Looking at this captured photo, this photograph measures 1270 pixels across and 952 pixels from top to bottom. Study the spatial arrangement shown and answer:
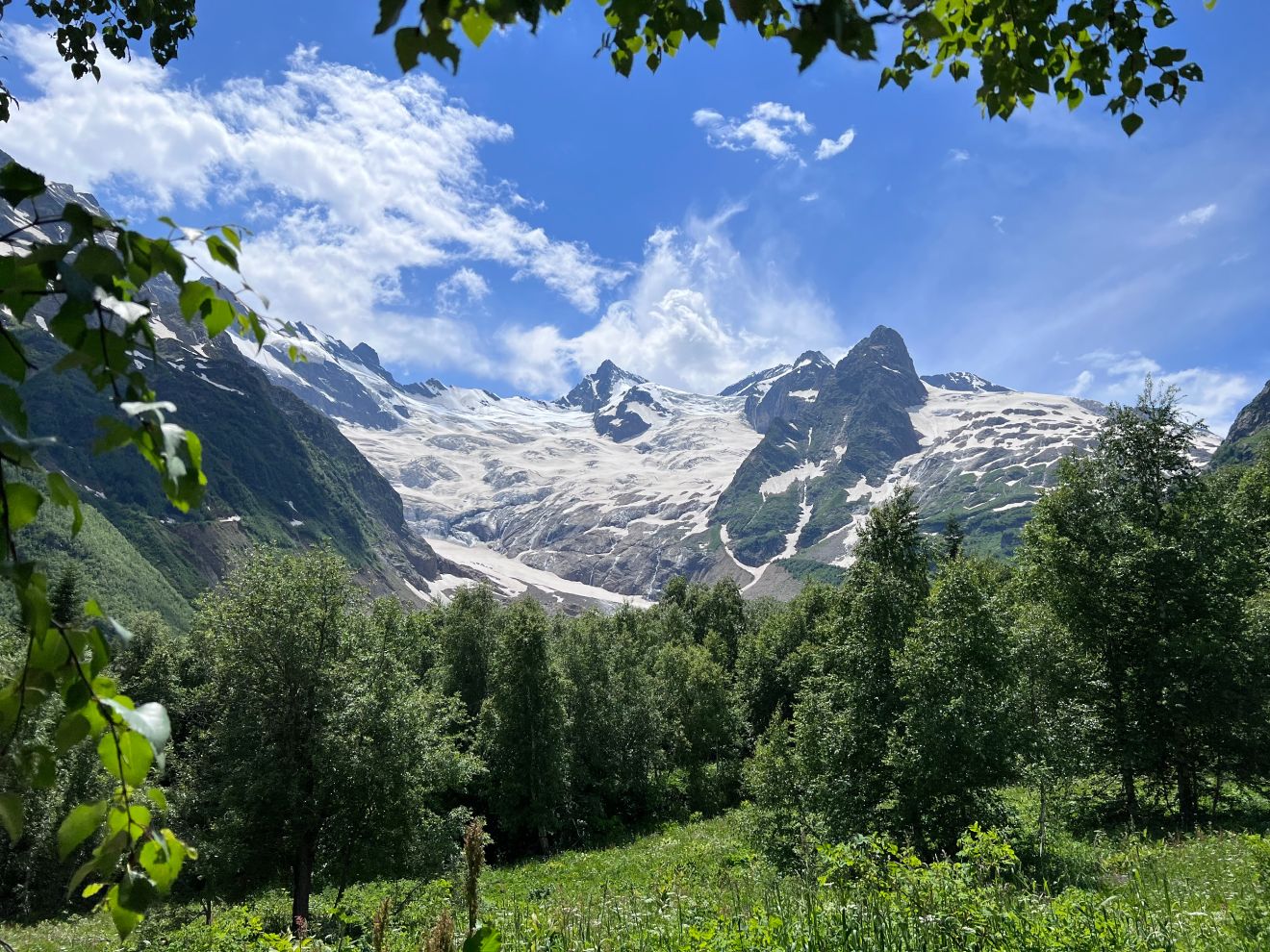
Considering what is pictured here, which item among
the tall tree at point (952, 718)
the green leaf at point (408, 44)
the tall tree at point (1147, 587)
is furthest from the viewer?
the tall tree at point (1147, 587)

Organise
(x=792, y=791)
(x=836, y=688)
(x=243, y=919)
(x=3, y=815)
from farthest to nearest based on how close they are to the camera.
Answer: (x=792, y=791) < (x=836, y=688) < (x=243, y=919) < (x=3, y=815)

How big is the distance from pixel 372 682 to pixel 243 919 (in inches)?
503

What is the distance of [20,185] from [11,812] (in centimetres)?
154

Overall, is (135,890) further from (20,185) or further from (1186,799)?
(1186,799)

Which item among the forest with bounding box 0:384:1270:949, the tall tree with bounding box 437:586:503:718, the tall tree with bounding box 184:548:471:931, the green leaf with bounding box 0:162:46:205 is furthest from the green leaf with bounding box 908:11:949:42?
the tall tree with bounding box 437:586:503:718

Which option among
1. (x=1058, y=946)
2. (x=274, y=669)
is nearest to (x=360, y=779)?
(x=274, y=669)

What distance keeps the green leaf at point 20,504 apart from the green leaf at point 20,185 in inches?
29.6

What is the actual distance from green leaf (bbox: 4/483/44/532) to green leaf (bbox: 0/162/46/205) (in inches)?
29.6

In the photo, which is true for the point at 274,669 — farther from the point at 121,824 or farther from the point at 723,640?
the point at 723,640

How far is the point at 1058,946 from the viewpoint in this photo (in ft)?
18.6

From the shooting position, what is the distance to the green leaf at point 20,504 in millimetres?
1528

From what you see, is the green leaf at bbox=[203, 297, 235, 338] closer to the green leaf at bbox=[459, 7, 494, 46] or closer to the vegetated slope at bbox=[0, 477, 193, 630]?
the green leaf at bbox=[459, 7, 494, 46]

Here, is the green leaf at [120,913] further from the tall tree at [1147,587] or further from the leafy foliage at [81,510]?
the tall tree at [1147,587]

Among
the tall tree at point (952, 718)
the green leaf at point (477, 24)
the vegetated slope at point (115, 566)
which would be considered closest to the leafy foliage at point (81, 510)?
the green leaf at point (477, 24)
